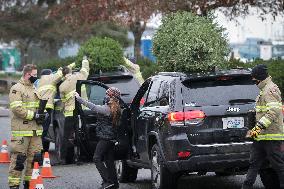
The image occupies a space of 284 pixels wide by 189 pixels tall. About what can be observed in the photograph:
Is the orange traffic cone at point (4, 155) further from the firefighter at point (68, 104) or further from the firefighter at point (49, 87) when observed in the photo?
the firefighter at point (68, 104)

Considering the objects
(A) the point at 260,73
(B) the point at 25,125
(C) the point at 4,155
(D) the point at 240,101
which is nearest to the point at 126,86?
(C) the point at 4,155

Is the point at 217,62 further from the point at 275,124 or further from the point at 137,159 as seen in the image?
the point at 275,124

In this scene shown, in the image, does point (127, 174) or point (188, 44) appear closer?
point (127, 174)

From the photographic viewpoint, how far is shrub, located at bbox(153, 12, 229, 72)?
58.7 feet

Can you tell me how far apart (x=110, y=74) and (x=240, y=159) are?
5956mm

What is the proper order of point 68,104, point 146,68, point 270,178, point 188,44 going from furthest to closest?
point 146,68 → point 188,44 → point 68,104 → point 270,178

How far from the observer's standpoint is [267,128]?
34.6 feet

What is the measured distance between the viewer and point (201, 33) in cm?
1822

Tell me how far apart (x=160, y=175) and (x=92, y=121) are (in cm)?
375

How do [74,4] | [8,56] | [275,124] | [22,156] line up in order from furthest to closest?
1. [8,56]
2. [74,4]
3. [22,156]
4. [275,124]

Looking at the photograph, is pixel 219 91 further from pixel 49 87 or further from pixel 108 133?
pixel 49 87

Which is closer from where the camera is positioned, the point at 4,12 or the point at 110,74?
the point at 110,74

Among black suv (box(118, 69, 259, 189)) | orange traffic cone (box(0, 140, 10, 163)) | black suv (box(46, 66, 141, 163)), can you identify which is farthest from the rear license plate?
orange traffic cone (box(0, 140, 10, 163))

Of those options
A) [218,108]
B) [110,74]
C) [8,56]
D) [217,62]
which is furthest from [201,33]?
[8,56]
